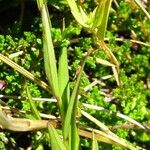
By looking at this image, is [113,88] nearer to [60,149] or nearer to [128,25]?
[128,25]

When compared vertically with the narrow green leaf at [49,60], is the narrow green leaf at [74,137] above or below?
below

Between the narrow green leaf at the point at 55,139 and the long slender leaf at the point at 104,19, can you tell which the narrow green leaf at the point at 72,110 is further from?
the long slender leaf at the point at 104,19

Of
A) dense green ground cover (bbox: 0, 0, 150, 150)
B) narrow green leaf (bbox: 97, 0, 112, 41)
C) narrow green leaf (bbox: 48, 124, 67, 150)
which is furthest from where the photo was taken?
dense green ground cover (bbox: 0, 0, 150, 150)

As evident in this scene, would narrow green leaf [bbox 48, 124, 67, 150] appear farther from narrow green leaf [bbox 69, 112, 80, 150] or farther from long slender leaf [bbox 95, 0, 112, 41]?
long slender leaf [bbox 95, 0, 112, 41]

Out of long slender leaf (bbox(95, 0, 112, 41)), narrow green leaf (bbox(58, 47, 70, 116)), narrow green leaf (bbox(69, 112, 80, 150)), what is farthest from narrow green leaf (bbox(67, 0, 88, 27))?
narrow green leaf (bbox(69, 112, 80, 150))

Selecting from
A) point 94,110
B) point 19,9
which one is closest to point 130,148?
point 94,110

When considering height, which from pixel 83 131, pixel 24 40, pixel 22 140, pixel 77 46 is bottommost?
pixel 22 140

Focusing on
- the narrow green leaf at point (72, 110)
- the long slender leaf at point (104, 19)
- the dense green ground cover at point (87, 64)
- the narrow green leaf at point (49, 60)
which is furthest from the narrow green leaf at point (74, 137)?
the long slender leaf at point (104, 19)

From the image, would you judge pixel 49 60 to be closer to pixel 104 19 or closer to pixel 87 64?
pixel 104 19

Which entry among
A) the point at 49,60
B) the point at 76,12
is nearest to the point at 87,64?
the point at 76,12
